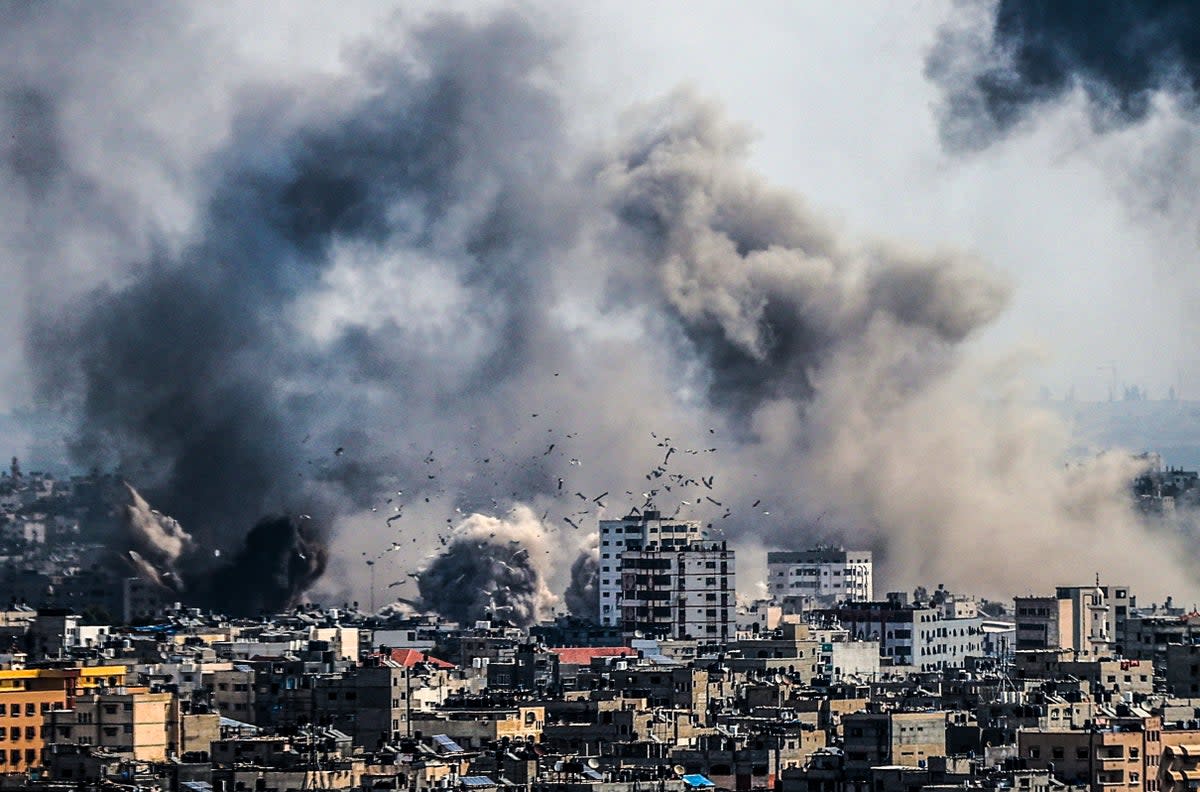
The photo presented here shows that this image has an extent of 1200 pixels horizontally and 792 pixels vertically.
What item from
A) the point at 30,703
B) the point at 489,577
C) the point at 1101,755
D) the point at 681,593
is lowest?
the point at 1101,755

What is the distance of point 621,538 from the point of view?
120 meters

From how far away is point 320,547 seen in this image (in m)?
127

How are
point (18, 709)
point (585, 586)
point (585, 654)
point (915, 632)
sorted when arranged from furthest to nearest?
point (585, 586) < point (915, 632) < point (585, 654) < point (18, 709)

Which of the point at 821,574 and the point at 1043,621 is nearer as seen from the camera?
the point at 1043,621

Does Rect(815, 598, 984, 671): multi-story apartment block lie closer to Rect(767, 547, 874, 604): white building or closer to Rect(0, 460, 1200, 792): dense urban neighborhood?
Rect(0, 460, 1200, 792): dense urban neighborhood

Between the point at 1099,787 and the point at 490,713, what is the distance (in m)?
15.0

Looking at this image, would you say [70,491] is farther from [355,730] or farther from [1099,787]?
[1099,787]

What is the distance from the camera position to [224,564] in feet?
404

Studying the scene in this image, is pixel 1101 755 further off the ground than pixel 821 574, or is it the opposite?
pixel 821 574

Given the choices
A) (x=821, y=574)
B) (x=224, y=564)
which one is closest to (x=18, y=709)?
(x=224, y=564)

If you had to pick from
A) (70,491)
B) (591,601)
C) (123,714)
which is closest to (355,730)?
(123,714)

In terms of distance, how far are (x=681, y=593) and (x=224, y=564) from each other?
57.9 ft

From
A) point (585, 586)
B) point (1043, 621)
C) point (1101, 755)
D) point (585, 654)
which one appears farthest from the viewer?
point (585, 586)

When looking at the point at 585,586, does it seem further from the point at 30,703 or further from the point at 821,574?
the point at 30,703
